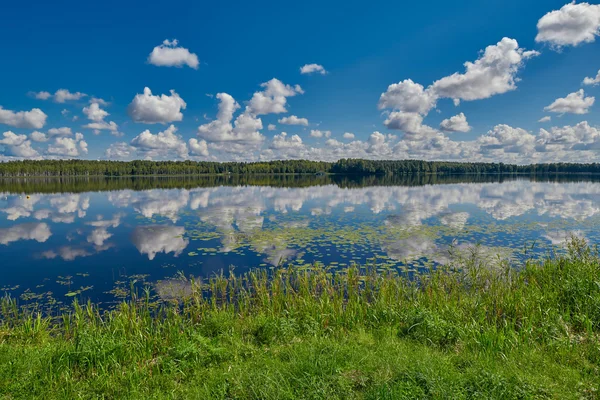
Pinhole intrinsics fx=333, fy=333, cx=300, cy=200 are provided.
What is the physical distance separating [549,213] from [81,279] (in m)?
31.6

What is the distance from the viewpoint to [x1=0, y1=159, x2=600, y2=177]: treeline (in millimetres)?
152750

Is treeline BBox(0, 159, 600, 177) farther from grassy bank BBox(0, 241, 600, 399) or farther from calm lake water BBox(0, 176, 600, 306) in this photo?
grassy bank BBox(0, 241, 600, 399)

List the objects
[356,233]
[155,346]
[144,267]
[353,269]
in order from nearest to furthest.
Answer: [155,346], [353,269], [144,267], [356,233]

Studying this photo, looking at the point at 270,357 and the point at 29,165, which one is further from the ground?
the point at 29,165

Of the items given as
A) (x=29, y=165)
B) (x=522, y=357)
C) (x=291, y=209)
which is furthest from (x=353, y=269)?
(x=29, y=165)

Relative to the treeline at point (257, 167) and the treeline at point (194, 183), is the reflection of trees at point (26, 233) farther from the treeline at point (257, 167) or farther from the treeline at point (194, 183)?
the treeline at point (257, 167)

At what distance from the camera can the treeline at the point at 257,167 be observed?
15275 cm

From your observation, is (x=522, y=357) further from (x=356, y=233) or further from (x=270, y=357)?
(x=356, y=233)

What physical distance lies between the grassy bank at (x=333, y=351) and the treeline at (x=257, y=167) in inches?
6107

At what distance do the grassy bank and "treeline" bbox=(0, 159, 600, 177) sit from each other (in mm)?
155121

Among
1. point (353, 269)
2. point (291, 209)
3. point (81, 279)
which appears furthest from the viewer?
point (291, 209)

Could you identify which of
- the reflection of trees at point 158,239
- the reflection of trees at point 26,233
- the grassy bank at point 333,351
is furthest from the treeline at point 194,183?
the grassy bank at point 333,351

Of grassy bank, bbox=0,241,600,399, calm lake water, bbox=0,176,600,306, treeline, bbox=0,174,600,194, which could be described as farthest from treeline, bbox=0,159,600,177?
grassy bank, bbox=0,241,600,399

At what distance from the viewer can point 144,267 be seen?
44.1ft
